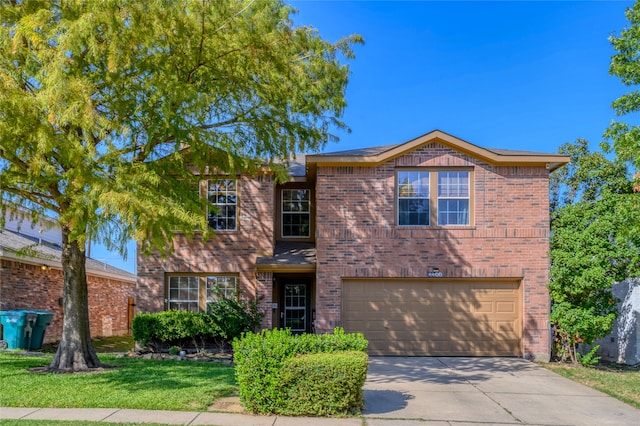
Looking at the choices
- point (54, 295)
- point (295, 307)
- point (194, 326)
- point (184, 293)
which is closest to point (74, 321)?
point (194, 326)

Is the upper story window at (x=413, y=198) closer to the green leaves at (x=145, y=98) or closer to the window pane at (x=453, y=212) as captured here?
the window pane at (x=453, y=212)

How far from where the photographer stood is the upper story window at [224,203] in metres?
15.2

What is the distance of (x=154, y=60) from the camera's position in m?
8.91

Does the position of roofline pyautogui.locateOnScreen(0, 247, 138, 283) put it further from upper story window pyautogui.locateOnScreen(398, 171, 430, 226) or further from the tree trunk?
upper story window pyautogui.locateOnScreen(398, 171, 430, 226)

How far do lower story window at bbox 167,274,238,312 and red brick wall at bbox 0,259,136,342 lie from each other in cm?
452

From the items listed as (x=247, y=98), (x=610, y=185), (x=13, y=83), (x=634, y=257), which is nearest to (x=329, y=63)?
(x=247, y=98)

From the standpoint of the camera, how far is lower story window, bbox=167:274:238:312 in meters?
15.0

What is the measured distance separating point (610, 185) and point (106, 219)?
45.8 ft

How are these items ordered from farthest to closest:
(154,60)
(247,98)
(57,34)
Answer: (247,98)
(154,60)
(57,34)

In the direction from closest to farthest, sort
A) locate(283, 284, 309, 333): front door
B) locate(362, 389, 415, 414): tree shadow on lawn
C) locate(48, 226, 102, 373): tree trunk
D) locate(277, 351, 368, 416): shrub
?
locate(277, 351, 368, 416): shrub, locate(362, 389, 415, 414): tree shadow on lawn, locate(48, 226, 102, 373): tree trunk, locate(283, 284, 309, 333): front door

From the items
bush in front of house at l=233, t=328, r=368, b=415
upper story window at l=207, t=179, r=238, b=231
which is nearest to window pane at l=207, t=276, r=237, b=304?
upper story window at l=207, t=179, r=238, b=231

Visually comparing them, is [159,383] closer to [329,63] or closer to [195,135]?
[195,135]

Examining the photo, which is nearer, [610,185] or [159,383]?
[159,383]

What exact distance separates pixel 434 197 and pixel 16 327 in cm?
1213
